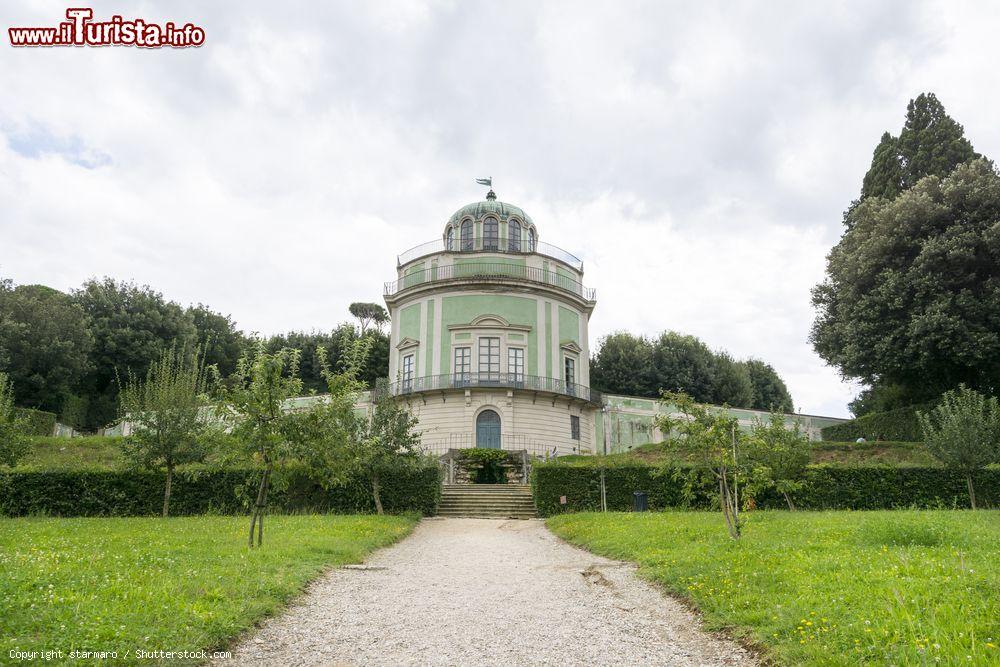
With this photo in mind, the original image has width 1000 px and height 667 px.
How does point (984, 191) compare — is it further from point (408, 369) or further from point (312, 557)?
point (312, 557)

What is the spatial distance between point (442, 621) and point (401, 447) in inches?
501

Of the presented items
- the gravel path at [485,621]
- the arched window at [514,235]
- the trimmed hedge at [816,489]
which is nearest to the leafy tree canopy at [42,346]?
the arched window at [514,235]

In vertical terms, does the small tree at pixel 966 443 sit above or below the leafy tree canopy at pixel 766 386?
below

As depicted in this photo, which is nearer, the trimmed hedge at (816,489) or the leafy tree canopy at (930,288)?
the trimmed hedge at (816,489)

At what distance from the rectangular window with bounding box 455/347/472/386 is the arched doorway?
76.5 inches

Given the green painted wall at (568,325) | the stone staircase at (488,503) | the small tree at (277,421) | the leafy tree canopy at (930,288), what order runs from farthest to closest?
the green painted wall at (568,325) → the leafy tree canopy at (930,288) → the stone staircase at (488,503) → the small tree at (277,421)

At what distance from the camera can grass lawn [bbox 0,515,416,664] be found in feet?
17.2

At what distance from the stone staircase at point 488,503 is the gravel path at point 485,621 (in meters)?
9.28

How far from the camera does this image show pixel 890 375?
98.9 feet

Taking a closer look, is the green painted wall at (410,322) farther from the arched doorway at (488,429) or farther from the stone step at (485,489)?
the stone step at (485,489)

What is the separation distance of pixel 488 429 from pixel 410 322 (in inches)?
278

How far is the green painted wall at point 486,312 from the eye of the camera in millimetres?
33781

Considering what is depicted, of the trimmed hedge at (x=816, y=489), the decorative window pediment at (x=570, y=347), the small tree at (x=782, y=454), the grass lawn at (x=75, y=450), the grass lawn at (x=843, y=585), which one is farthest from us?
the decorative window pediment at (x=570, y=347)

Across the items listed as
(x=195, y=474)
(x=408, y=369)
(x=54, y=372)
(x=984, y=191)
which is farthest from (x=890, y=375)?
(x=54, y=372)
